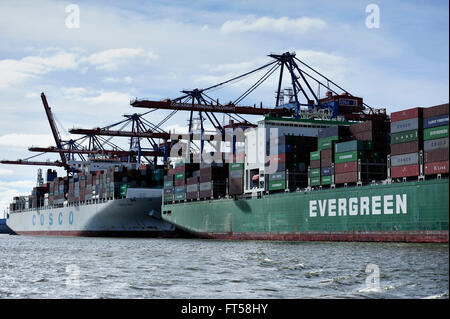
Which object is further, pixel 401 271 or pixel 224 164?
pixel 224 164

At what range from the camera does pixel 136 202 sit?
78438 mm

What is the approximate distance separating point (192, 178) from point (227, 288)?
48236 mm

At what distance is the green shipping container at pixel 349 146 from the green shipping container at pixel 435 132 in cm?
634

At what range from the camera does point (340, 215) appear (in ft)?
148

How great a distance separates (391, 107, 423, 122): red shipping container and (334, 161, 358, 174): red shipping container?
465cm

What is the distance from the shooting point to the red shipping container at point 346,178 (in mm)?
43969

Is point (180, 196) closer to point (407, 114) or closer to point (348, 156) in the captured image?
point (348, 156)

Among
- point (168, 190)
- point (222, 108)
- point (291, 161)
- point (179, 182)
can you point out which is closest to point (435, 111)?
point (291, 161)

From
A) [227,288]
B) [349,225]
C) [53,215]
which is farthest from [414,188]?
[53,215]

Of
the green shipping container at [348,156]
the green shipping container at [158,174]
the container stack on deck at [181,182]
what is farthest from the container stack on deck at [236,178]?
the green shipping container at [158,174]

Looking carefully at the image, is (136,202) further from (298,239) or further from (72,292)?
(72,292)

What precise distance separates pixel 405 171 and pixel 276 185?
15008 millimetres

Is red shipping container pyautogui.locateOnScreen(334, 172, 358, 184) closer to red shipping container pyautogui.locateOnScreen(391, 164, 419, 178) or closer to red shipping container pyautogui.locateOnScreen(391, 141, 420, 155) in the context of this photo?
red shipping container pyautogui.locateOnScreen(391, 164, 419, 178)

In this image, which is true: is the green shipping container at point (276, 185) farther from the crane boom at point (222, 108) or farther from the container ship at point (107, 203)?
the container ship at point (107, 203)
